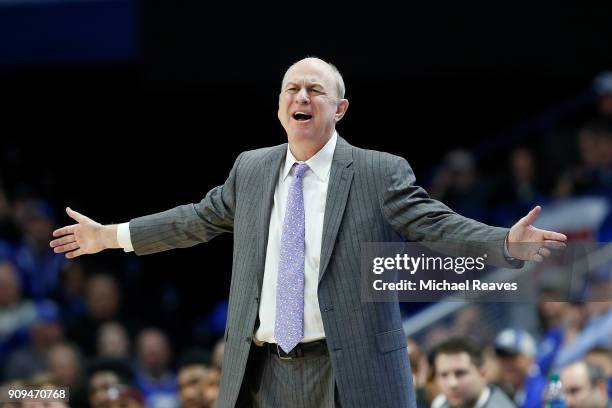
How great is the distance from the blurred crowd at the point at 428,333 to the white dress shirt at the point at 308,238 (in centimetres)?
174

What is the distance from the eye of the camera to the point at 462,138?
1078 cm

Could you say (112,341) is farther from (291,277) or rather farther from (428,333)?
(291,277)

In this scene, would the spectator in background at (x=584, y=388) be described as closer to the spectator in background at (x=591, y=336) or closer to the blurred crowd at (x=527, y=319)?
the blurred crowd at (x=527, y=319)

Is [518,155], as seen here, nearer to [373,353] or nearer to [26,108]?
[26,108]

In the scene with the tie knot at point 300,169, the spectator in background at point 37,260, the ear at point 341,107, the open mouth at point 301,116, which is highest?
the spectator in background at point 37,260

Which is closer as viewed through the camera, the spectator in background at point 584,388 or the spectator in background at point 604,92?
the spectator in background at point 584,388

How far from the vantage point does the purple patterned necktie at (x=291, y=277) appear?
3363 mm

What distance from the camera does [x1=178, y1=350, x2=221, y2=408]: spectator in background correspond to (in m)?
6.14

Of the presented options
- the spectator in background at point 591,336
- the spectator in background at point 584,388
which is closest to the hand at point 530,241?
the spectator in background at point 584,388

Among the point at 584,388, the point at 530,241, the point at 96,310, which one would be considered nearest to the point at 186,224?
the point at 530,241

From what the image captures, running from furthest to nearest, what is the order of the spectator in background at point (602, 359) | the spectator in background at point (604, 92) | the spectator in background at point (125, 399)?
the spectator in background at point (604, 92) → the spectator in background at point (602, 359) → the spectator in background at point (125, 399)

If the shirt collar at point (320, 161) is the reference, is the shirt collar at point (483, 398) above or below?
below

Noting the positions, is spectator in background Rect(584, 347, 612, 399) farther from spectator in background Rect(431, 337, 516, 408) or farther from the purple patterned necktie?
the purple patterned necktie

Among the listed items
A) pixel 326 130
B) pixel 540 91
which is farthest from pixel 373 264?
pixel 540 91
